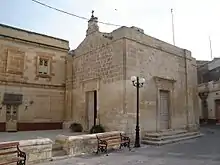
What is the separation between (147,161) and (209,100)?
19.6 meters

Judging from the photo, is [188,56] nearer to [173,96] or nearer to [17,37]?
[173,96]

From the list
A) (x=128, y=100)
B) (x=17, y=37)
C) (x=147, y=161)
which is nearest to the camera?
(x=147, y=161)

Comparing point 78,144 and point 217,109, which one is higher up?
point 217,109

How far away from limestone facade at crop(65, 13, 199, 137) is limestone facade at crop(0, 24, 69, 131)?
0.90 metres

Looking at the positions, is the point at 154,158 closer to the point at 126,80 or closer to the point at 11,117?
the point at 126,80

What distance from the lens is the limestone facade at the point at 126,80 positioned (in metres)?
11.5

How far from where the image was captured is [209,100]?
79.9ft

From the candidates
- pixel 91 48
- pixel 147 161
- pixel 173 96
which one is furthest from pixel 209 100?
pixel 147 161

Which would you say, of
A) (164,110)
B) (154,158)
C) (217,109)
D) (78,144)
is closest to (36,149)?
(78,144)

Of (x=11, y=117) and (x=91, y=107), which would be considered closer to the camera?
(x=91, y=107)

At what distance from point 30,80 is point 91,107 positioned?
4647 millimetres

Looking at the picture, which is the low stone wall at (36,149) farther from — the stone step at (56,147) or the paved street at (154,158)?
the stone step at (56,147)

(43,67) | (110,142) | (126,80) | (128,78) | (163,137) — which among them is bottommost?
(163,137)

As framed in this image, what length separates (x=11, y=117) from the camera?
562 inches
